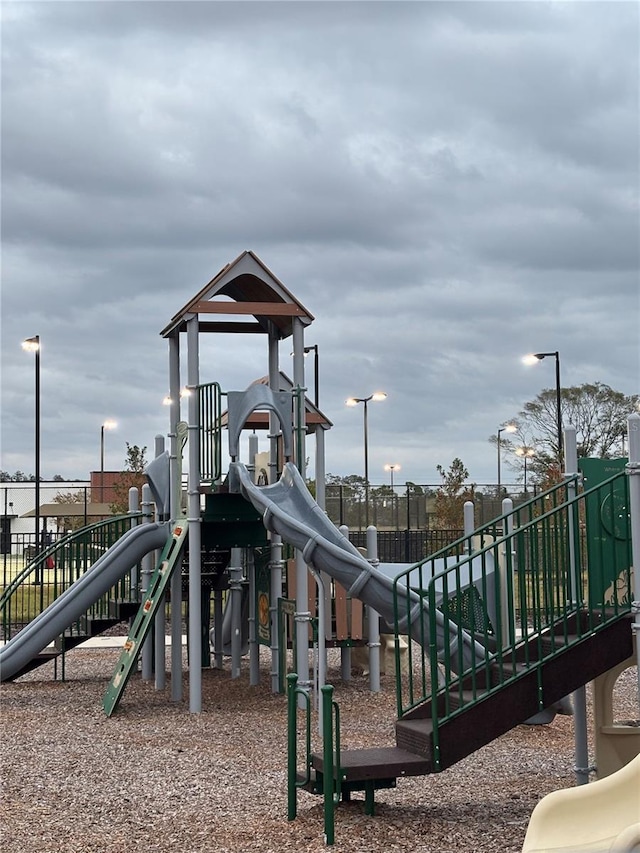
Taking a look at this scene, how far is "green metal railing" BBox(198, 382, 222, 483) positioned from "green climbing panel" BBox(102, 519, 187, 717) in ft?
2.56

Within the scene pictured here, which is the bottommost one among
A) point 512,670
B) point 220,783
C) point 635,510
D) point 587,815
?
point 220,783

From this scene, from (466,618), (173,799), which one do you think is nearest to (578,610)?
(173,799)

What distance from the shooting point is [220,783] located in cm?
A: 996

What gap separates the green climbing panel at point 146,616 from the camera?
13992mm

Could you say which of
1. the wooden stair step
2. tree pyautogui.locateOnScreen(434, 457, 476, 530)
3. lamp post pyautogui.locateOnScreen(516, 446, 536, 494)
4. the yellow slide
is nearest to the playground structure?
the wooden stair step

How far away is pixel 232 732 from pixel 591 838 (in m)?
6.55

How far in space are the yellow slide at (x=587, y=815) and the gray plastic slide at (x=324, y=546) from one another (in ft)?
11.2

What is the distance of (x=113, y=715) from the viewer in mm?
13953

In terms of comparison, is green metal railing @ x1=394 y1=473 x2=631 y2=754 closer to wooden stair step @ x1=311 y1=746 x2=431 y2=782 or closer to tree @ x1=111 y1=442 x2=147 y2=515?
wooden stair step @ x1=311 y1=746 x2=431 y2=782

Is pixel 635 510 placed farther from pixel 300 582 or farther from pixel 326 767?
pixel 300 582

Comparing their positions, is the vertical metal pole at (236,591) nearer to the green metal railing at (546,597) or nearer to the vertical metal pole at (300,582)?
the vertical metal pole at (300,582)

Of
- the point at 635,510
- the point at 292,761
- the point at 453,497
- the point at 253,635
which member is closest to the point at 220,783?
the point at 292,761

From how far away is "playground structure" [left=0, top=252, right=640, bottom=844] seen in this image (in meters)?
Result: 8.42

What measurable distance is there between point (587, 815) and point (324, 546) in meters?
5.39
